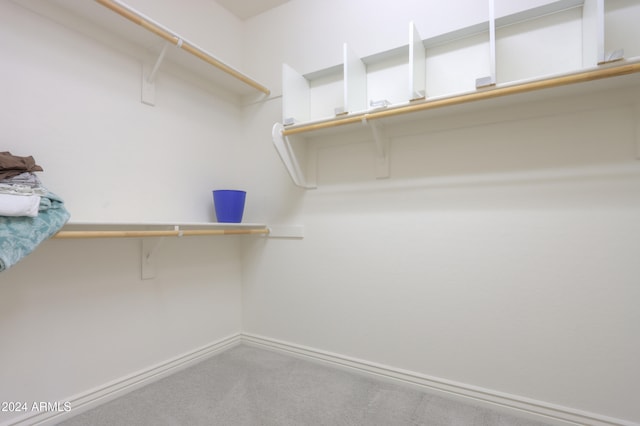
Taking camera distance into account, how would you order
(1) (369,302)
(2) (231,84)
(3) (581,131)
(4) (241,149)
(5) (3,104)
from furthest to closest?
(4) (241,149)
(2) (231,84)
(1) (369,302)
(3) (581,131)
(5) (3,104)

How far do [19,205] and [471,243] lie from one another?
5.85ft

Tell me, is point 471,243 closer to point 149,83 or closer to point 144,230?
point 144,230

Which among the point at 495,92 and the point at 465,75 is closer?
the point at 495,92

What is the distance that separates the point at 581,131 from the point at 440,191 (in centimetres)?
61

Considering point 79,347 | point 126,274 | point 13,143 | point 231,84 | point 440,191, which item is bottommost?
point 79,347

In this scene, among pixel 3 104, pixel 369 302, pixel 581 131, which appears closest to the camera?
pixel 3 104

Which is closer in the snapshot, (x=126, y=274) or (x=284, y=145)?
(x=126, y=274)

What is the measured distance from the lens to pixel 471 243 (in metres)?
1.55

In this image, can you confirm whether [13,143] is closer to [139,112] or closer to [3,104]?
[3,104]

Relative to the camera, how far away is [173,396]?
154cm

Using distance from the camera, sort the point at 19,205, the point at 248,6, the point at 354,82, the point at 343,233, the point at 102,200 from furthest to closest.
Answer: the point at 248,6 → the point at 343,233 → the point at 354,82 → the point at 102,200 → the point at 19,205

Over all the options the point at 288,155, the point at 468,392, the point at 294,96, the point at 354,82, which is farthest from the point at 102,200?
the point at 468,392

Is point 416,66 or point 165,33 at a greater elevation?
point 165,33

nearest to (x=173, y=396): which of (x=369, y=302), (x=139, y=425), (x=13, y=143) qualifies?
(x=139, y=425)
